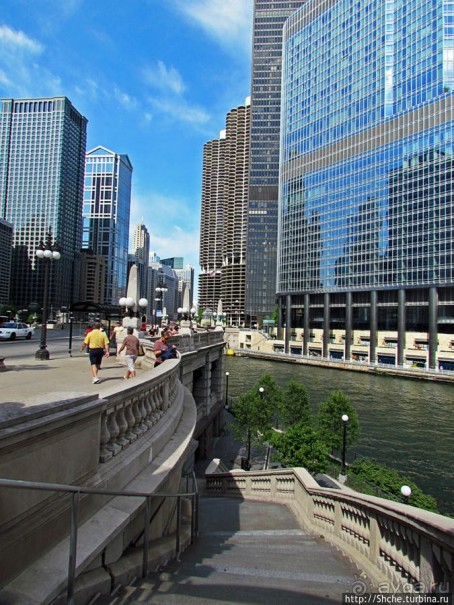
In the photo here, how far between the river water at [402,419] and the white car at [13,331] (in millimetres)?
23259

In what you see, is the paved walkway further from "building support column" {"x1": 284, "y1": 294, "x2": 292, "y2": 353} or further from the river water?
"building support column" {"x1": 284, "y1": 294, "x2": 292, "y2": 353}

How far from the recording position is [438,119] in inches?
3120

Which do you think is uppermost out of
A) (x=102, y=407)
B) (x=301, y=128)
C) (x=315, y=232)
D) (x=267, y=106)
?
(x=267, y=106)

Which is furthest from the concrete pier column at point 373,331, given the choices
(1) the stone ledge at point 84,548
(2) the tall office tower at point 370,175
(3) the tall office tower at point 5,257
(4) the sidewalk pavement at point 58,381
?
(3) the tall office tower at point 5,257

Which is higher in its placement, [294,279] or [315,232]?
[315,232]

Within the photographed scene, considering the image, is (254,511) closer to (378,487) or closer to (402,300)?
(378,487)

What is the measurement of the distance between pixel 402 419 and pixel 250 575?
36.5 m

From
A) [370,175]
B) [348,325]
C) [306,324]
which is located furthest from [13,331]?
[370,175]

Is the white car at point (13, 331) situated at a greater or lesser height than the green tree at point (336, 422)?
greater

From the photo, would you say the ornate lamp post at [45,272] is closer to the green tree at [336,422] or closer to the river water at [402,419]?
the green tree at [336,422]

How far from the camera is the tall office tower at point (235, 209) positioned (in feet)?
572

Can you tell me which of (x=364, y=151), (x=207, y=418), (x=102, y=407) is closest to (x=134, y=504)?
(x=102, y=407)

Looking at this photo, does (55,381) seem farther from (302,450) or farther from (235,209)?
(235,209)

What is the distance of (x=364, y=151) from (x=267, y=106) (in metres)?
77.4
